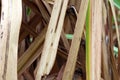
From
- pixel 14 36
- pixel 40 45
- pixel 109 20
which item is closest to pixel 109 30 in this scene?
pixel 109 20

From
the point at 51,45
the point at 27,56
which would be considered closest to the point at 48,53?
the point at 51,45

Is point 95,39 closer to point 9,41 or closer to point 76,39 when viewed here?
point 76,39

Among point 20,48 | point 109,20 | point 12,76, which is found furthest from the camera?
point 20,48

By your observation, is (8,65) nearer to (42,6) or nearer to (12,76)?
(12,76)

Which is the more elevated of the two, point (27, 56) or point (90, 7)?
point (90, 7)

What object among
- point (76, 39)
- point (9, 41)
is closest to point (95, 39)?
point (76, 39)

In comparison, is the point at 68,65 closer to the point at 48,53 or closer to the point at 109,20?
the point at 48,53

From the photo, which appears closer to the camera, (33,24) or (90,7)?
(90,7)

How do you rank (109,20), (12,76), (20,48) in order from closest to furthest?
(12,76), (109,20), (20,48)

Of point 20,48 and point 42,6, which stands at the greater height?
point 42,6
